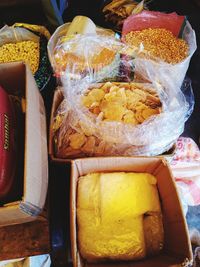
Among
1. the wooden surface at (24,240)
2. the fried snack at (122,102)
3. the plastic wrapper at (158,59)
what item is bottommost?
the wooden surface at (24,240)

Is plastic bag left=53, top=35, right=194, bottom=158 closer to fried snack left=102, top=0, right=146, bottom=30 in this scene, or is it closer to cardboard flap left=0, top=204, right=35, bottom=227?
cardboard flap left=0, top=204, right=35, bottom=227

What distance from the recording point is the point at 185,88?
4.44 feet

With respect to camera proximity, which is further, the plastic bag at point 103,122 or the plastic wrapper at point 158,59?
the plastic wrapper at point 158,59

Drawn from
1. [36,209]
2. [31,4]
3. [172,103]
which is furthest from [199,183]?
[31,4]

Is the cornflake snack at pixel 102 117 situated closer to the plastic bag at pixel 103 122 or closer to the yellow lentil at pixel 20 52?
the plastic bag at pixel 103 122

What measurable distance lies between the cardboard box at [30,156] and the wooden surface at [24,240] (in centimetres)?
8

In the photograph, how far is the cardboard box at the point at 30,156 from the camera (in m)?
0.74

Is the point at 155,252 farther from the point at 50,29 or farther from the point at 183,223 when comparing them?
the point at 50,29

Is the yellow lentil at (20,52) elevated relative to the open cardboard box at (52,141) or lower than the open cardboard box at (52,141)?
elevated

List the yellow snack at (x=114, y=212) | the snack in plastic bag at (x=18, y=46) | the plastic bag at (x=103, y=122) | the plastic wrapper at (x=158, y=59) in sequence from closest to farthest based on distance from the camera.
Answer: the yellow snack at (x=114, y=212)
the plastic bag at (x=103, y=122)
the plastic wrapper at (x=158, y=59)
the snack in plastic bag at (x=18, y=46)

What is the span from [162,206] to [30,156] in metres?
0.48

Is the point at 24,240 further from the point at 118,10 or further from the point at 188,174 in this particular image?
the point at 118,10

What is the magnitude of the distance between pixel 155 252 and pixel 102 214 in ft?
0.69

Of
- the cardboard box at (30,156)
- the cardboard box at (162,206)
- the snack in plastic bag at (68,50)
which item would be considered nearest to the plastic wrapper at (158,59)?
the snack in plastic bag at (68,50)
